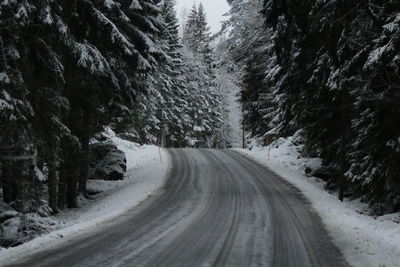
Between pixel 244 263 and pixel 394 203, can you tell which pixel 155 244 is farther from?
pixel 394 203

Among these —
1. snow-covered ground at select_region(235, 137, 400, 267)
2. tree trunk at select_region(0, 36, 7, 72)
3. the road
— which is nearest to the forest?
tree trunk at select_region(0, 36, 7, 72)

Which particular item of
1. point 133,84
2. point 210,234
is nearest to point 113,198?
point 133,84

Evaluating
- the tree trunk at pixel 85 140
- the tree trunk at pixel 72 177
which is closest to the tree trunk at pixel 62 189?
the tree trunk at pixel 72 177

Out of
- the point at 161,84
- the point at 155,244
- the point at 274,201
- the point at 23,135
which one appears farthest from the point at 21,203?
the point at 161,84

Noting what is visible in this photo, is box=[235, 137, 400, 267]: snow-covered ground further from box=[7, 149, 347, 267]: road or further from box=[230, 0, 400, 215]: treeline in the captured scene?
box=[230, 0, 400, 215]: treeline

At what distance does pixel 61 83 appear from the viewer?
41.6 feet

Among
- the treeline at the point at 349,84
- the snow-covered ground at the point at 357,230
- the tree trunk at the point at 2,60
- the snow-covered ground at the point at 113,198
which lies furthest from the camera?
the treeline at the point at 349,84

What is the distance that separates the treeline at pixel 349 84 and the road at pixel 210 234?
2205 millimetres

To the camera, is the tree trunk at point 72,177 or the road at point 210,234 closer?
the road at point 210,234

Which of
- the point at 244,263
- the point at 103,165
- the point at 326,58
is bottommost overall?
the point at 244,263

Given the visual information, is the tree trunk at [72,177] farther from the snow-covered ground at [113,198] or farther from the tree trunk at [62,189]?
the snow-covered ground at [113,198]

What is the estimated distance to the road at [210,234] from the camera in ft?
22.2

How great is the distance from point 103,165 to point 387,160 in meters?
13.6

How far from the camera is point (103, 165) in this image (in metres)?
20.2
